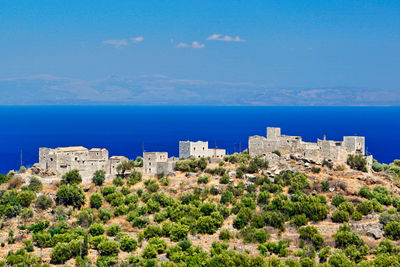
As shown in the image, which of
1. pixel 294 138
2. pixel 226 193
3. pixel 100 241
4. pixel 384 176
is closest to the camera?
pixel 100 241

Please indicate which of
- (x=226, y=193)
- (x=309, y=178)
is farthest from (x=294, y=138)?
(x=226, y=193)

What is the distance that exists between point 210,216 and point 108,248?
34.8 ft

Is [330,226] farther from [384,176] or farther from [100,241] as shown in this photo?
[100,241]

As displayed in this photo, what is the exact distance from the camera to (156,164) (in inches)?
2507

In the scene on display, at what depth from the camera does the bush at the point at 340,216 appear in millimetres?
52194

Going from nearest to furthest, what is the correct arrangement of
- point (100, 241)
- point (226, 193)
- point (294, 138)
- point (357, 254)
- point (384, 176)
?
point (357, 254) < point (100, 241) < point (226, 193) < point (384, 176) < point (294, 138)

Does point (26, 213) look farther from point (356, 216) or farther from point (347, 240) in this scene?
point (356, 216)

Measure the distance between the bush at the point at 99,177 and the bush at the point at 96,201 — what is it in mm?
3286

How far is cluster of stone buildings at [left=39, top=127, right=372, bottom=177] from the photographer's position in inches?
2456

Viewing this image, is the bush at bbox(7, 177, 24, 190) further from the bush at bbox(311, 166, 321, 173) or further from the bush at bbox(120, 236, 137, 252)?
the bush at bbox(311, 166, 321, 173)

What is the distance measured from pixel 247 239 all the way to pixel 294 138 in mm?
19886

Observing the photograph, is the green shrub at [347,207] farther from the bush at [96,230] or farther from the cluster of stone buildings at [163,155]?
the bush at [96,230]

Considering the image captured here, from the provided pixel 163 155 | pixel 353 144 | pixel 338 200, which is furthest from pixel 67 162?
pixel 353 144

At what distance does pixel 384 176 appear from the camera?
62.1m
